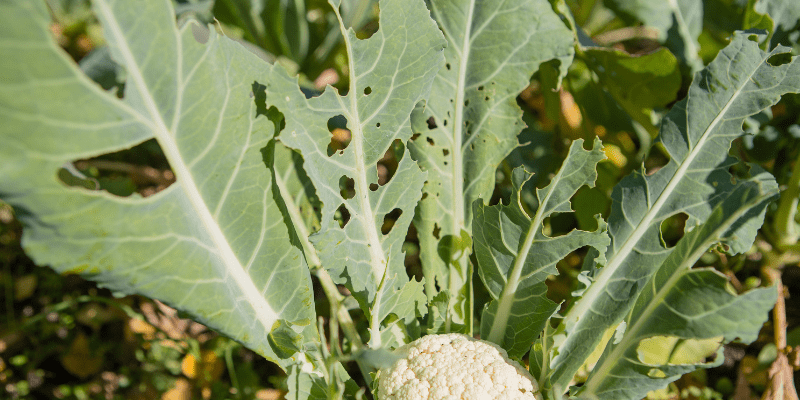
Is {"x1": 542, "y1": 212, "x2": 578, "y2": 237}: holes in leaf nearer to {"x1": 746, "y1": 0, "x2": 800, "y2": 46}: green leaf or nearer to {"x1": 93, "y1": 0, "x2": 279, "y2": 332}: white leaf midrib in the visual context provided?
{"x1": 746, "y1": 0, "x2": 800, "y2": 46}: green leaf

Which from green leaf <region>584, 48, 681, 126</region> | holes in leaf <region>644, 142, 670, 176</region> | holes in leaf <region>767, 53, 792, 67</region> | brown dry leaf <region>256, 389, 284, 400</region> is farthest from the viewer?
holes in leaf <region>644, 142, 670, 176</region>

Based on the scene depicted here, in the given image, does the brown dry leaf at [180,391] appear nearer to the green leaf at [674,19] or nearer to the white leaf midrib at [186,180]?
the white leaf midrib at [186,180]

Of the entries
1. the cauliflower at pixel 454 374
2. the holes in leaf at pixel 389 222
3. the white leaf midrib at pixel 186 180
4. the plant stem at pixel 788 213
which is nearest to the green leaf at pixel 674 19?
the plant stem at pixel 788 213

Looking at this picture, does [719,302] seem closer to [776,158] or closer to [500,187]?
[500,187]

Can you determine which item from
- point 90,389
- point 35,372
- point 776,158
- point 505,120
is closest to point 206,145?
point 505,120

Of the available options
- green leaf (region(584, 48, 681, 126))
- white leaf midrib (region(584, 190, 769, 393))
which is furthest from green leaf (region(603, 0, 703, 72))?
white leaf midrib (region(584, 190, 769, 393))

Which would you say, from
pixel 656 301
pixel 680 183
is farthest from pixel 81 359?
pixel 680 183
